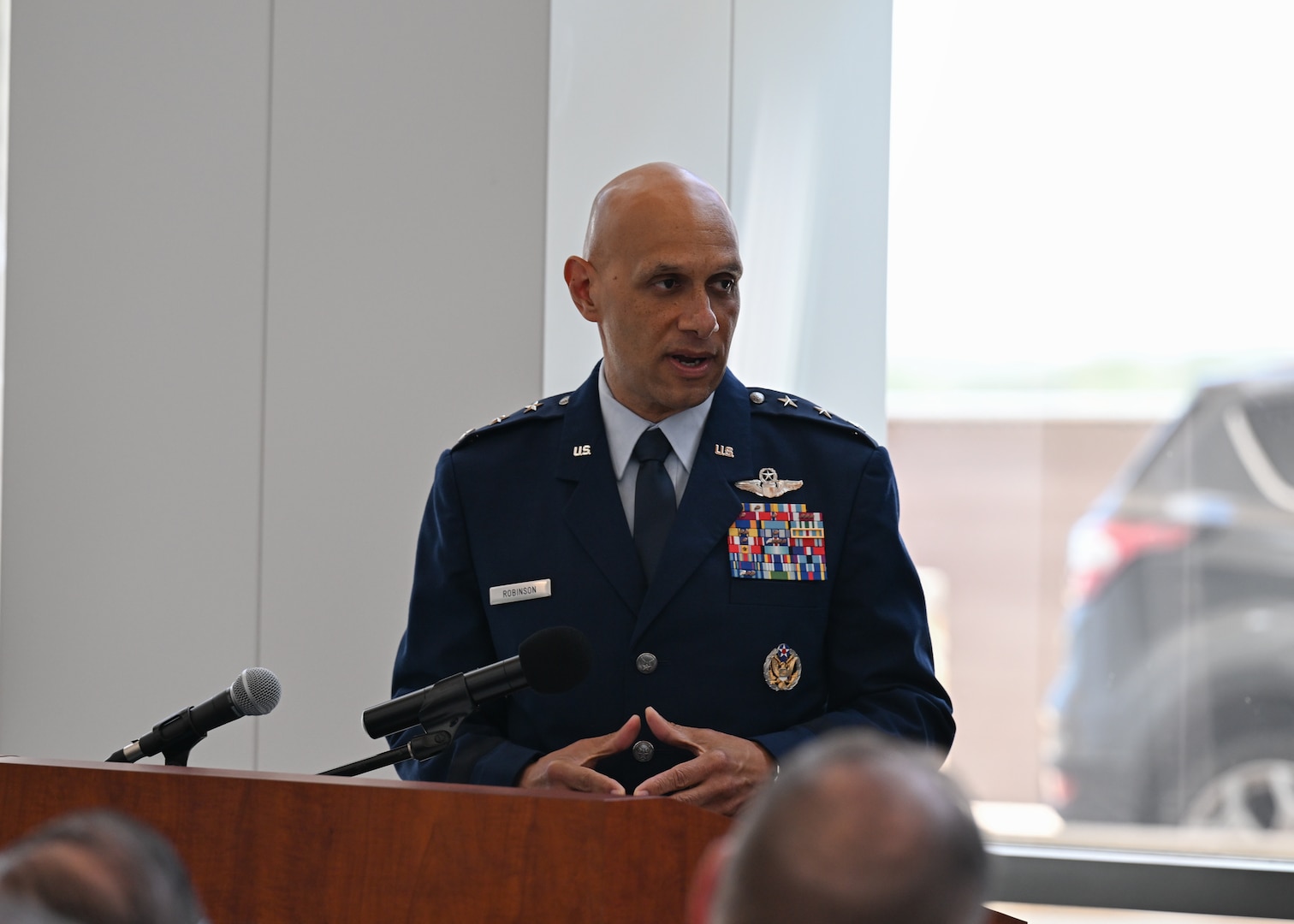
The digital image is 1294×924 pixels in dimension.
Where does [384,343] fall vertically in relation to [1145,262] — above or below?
below

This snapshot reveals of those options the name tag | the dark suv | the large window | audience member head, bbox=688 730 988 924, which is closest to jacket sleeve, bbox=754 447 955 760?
the name tag

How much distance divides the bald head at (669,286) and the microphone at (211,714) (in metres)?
0.69

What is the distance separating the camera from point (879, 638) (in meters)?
1.79

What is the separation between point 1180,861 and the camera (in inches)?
117

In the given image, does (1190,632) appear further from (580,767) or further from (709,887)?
(709,887)

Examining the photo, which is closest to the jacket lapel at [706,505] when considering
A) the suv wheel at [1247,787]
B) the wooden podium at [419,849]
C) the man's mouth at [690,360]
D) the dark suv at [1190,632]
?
the man's mouth at [690,360]

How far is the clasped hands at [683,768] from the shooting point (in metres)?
1.50

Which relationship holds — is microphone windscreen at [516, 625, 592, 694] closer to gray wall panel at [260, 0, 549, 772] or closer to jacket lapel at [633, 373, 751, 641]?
jacket lapel at [633, 373, 751, 641]

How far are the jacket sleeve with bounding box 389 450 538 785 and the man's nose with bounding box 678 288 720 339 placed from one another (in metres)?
0.42

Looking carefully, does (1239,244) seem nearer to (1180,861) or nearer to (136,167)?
(1180,861)

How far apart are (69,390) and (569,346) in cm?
114

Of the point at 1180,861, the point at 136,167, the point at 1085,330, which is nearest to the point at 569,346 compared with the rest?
the point at 136,167

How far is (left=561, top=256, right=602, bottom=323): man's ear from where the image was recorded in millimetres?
1958

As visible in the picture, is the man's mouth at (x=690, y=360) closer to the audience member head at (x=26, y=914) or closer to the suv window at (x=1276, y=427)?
the audience member head at (x=26, y=914)
